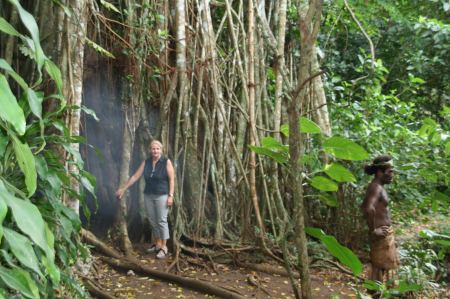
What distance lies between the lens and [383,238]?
381 centimetres

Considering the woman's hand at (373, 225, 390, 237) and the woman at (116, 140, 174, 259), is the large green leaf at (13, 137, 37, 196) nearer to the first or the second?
the woman's hand at (373, 225, 390, 237)

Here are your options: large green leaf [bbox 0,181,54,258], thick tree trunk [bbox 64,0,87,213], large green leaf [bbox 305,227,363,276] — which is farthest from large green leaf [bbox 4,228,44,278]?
thick tree trunk [bbox 64,0,87,213]

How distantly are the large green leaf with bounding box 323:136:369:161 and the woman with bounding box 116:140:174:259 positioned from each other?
2.96 m

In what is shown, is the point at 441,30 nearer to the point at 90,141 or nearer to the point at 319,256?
the point at 319,256

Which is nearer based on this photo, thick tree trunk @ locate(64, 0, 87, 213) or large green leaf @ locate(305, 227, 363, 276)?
large green leaf @ locate(305, 227, 363, 276)

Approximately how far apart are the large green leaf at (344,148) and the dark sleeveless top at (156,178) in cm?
302

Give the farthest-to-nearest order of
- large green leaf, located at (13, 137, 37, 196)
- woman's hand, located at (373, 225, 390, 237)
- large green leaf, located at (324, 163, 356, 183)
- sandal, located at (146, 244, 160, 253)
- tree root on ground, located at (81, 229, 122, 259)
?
sandal, located at (146, 244, 160, 253) < tree root on ground, located at (81, 229, 122, 259) < woman's hand, located at (373, 225, 390, 237) < large green leaf, located at (324, 163, 356, 183) < large green leaf, located at (13, 137, 37, 196)

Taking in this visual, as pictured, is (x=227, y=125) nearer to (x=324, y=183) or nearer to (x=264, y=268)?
(x=264, y=268)

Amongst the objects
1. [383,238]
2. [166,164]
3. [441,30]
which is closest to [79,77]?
[166,164]

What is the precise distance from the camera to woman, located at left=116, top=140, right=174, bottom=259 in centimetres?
499

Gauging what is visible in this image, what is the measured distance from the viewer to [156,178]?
5.07 m

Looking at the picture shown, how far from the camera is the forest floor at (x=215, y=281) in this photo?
4090 mm

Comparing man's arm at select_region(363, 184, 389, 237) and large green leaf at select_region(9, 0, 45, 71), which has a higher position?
large green leaf at select_region(9, 0, 45, 71)

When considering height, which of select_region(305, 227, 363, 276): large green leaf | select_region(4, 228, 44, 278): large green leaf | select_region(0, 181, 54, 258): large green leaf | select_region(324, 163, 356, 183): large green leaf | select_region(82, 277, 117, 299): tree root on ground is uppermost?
select_region(324, 163, 356, 183): large green leaf
